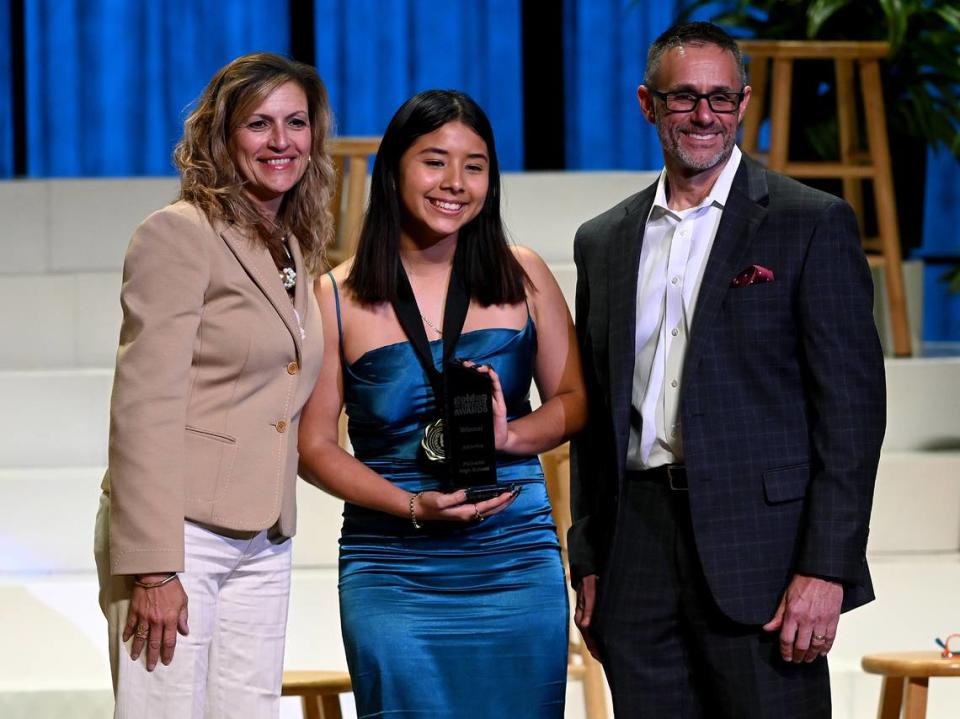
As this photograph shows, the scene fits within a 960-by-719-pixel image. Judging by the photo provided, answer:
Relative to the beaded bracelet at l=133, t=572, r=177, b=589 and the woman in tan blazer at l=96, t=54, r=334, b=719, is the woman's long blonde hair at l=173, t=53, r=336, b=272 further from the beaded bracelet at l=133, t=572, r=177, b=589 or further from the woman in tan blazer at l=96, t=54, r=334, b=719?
the beaded bracelet at l=133, t=572, r=177, b=589

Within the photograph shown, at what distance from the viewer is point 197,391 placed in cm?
216

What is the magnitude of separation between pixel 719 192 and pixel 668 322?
236 mm

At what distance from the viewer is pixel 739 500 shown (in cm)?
227

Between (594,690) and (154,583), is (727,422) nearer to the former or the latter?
(154,583)

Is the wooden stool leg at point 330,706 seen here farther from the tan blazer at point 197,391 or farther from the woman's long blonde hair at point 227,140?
the woman's long blonde hair at point 227,140

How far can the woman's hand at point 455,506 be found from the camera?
7.60ft

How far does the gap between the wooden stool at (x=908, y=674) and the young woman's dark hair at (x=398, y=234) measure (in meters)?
1.14

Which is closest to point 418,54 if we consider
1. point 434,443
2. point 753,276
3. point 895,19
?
point 895,19

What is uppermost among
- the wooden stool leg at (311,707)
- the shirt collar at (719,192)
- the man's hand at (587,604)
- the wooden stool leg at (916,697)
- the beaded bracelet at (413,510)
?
the shirt collar at (719,192)

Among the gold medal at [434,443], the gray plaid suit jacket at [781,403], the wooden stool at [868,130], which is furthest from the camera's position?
the wooden stool at [868,130]

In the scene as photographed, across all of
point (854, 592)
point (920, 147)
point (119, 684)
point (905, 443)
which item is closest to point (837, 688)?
point (905, 443)

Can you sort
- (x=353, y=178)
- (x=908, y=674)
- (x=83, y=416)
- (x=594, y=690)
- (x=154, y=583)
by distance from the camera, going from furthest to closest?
(x=353, y=178) < (x=83, y=416) < (x=594, y=690) < (x=908, y=674) < (x=154, y=583)

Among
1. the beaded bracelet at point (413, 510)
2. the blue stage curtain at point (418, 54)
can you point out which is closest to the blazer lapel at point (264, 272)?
the beaded bracelet at point (413, 510)

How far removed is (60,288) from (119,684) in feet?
10.8
